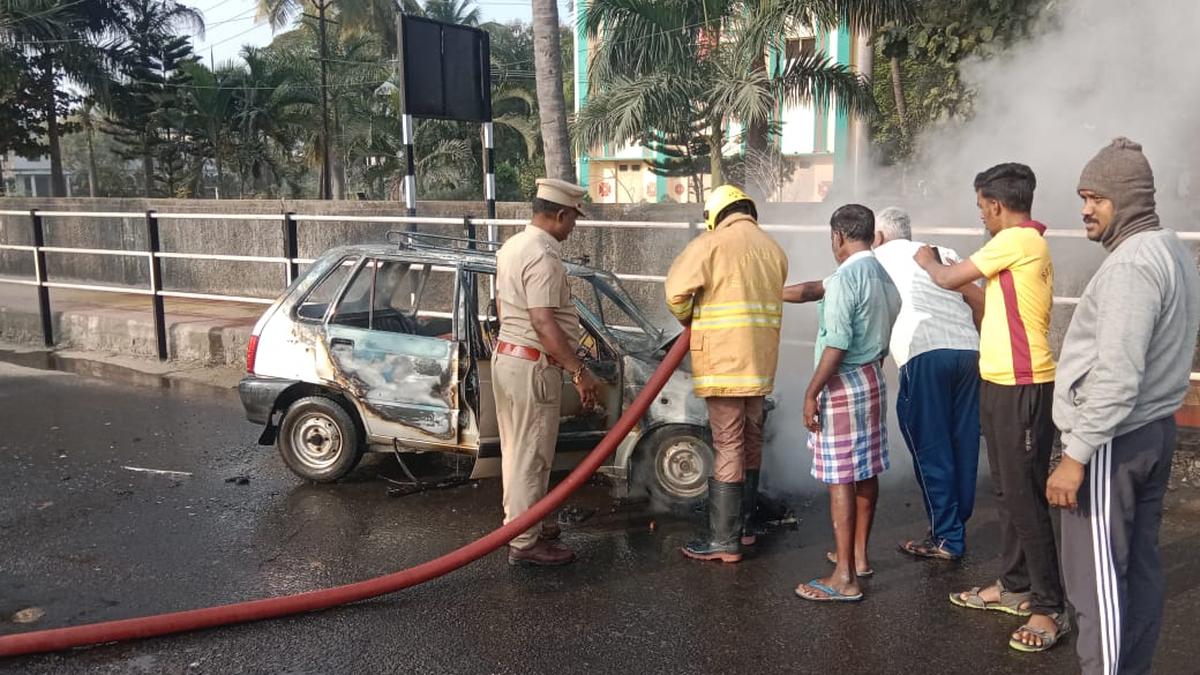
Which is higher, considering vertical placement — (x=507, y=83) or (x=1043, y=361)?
(x=507, y=83)

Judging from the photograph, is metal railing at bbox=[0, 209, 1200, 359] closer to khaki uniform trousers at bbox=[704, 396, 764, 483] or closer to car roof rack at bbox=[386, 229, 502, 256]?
car roof rack at bbox=[386, 229, 502, 256]

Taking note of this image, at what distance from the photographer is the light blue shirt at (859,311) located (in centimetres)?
405

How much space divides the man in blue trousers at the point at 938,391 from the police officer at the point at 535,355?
5.16ft

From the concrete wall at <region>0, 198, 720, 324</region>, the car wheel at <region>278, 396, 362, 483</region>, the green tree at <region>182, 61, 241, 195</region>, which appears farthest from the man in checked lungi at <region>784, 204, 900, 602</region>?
the green tree at <region>182, 61, 241, 195</region>

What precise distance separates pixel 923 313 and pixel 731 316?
1.04 meters

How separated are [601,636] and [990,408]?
6.04 feet

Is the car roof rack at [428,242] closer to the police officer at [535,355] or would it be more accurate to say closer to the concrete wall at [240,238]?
the police officer at [535,355]

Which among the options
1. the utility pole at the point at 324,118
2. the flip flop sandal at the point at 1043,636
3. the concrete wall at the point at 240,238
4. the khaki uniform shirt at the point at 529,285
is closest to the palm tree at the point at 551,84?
the concrete wall at the point at 240,238

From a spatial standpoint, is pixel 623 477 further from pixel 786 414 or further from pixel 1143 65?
pixel 1143 65

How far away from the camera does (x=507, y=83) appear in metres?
28.9

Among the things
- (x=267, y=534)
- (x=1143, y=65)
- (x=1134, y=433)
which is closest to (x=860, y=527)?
Result: (x=1134, y=433)

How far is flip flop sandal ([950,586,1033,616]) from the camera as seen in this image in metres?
3.98

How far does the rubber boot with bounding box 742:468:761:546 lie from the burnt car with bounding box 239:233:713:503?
42 cm

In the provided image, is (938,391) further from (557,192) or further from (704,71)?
(704,71)
